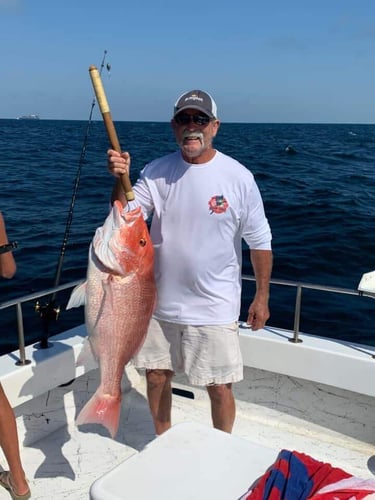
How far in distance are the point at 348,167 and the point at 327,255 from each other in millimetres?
15746

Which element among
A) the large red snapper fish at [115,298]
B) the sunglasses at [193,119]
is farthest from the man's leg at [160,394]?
the sunglasses at [193,119]

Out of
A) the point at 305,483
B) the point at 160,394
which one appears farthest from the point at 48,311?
the point at 305,483

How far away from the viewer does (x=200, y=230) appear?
2963 mm

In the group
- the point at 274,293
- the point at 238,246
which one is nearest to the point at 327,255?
the point at 274,293

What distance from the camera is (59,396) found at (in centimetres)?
402

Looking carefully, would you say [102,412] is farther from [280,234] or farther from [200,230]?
[280,234]

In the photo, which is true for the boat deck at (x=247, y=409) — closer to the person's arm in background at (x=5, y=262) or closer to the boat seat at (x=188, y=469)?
the person's arm in background at (x=5, y=262)

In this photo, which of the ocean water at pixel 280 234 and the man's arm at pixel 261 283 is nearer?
the man's arm at pixel 261 283

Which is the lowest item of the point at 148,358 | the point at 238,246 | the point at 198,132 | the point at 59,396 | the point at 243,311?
the point at 243,311

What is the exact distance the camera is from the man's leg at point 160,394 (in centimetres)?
335

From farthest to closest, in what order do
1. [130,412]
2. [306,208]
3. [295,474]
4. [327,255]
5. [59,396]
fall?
[306,208] → [327,255] → [130,412] → [59,396] → [295,474]

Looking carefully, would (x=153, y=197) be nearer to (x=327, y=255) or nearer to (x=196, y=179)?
(x=196, y=179)

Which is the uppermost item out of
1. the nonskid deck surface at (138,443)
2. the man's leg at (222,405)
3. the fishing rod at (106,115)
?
the fishing rod at (106,115)

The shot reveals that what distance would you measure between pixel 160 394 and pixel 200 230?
1117mm
